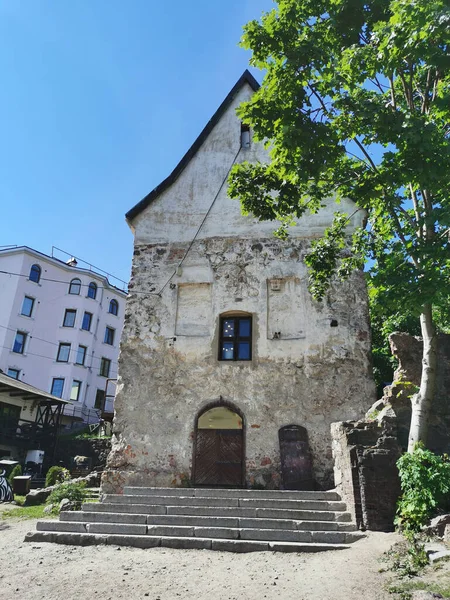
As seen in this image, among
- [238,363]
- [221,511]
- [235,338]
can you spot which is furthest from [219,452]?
[221,511]

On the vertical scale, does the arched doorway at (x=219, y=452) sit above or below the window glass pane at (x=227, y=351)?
below

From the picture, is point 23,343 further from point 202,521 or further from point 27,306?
point 202,521

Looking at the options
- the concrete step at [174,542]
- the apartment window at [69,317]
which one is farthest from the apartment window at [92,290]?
the concrete step at [174,542]

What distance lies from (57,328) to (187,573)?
115ft

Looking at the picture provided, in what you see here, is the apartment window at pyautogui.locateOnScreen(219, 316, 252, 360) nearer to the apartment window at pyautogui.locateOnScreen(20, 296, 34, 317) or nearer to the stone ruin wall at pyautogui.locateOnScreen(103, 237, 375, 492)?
the stone ruin wall at pyautogui.locateOnScreen(103, 237, 375, 492)

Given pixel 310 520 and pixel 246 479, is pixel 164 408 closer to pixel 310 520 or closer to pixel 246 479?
pixel 246 479

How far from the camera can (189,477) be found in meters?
11.7

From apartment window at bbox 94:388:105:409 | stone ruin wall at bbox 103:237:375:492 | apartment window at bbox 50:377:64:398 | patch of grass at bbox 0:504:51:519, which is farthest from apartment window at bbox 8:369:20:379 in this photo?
stone ruin wall at bbox 103:237:375:492

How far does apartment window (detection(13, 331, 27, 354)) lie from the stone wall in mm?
32356

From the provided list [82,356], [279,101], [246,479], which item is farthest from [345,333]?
[82,356]

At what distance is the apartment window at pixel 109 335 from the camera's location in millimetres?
41062

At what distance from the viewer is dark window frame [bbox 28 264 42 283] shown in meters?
37.7

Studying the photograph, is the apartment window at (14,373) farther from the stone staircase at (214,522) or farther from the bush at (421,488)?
the bush at (421,488)

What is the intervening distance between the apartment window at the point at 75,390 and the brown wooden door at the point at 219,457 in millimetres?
27224
